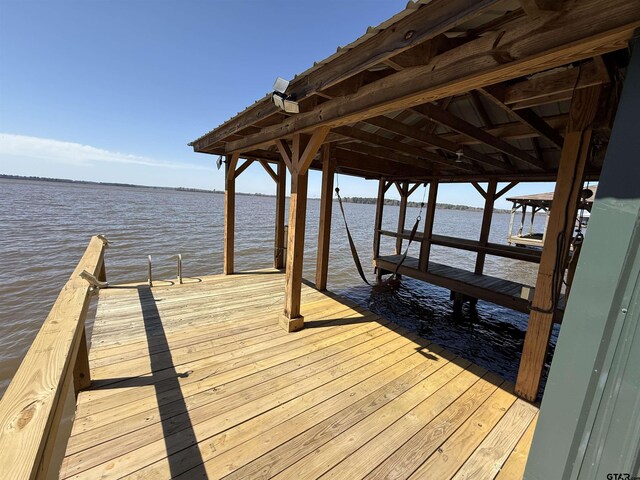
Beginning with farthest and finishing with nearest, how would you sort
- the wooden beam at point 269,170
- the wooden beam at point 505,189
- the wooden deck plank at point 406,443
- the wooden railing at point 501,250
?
the wooden beam at point 505,189, the wooden beam at point 269,170, the wooden railing at point 501,250, the wooden deck plank at point 406,443

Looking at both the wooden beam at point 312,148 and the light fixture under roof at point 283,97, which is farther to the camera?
the wooden beam at point 312,148

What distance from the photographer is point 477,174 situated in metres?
6.21

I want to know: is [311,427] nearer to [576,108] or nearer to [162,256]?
[576,108]

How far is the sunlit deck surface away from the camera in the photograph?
1.69m

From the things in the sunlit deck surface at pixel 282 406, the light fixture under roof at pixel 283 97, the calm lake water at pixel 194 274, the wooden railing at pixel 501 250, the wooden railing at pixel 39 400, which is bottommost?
the calm lake water at pixel 194 274

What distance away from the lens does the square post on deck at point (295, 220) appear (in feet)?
10.5

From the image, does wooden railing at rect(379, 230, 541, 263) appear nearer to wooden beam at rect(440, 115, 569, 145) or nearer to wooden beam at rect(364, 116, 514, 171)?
wooden beam at rect(364, 116, 514, 171)

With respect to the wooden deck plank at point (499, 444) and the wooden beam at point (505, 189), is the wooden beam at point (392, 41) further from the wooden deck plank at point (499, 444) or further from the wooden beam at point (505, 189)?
the wooden beam at point (505, 189)

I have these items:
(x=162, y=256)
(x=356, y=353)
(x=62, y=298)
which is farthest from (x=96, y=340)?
(x=162, y=256)

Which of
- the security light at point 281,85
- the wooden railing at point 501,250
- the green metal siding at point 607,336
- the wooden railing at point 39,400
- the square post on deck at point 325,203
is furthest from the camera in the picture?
the wooden railing at point 501,250

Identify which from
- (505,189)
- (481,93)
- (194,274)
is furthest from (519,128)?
(194,274)

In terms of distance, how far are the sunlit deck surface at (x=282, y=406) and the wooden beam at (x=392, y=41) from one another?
259cm

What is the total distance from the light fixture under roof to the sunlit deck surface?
8.23 feet

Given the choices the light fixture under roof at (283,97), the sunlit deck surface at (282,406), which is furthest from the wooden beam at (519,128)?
the sunlit deck surface at (282,406)
